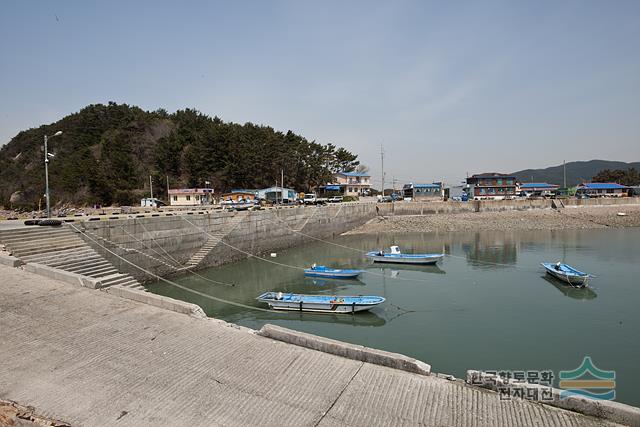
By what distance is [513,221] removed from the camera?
60312 mm

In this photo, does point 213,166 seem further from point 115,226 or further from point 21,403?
point 21,403

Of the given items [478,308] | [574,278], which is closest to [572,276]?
[574,278]

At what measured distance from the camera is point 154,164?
79.9 meters

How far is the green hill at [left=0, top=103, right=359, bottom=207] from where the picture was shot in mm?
66125

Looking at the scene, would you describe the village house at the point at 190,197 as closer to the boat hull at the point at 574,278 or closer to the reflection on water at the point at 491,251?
the reflection on water at the point at 491,251

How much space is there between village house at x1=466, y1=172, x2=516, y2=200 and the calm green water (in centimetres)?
4520

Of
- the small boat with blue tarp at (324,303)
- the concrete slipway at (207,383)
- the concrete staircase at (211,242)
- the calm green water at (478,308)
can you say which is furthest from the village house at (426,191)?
the concrete slipway at (207,383)

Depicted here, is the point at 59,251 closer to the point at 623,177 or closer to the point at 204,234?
the point at 204,234

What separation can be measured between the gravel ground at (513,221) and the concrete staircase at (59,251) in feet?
129

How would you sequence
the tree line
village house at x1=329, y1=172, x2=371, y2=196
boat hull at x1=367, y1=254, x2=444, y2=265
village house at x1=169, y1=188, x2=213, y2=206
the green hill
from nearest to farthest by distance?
boat hull at x1=367, y1=254, x2=444, y2=265 → village house at x1=169, y1=188, x2=213, y2=206 → the green hill → village house at x1=329, y1=172, x2=371, y2=196 → the tree line

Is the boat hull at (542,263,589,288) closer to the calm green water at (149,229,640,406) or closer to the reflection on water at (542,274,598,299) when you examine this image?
the reflection on water at (542,274,598,299)

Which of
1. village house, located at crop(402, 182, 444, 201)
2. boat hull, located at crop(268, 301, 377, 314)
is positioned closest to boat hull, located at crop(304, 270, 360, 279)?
boat hull, located at crop(268, 301, 377, 314)

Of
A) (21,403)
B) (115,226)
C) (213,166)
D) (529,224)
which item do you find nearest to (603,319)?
(21,403)

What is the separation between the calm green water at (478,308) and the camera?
14391mm
